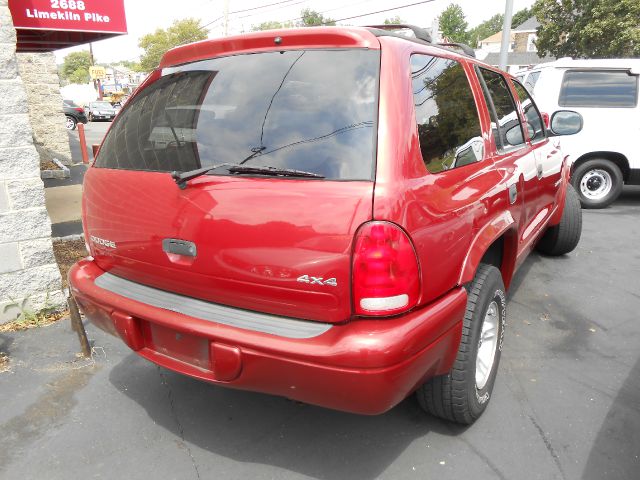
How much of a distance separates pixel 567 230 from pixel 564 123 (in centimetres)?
112

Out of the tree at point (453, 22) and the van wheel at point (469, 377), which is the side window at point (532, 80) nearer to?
the van wheel at point (469, 377)

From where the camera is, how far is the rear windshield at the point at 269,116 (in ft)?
6.14

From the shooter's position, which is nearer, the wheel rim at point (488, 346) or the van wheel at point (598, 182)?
the wheel rim at point (488, 346)

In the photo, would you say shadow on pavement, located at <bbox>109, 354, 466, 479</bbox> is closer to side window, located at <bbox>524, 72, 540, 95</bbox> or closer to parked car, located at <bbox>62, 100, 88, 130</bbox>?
side window, located at <bbox>524, 72, 540, 95</bbox>

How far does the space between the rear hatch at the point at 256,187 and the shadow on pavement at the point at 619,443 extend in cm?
146

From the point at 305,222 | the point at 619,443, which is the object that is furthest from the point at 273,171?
the point at 619,443

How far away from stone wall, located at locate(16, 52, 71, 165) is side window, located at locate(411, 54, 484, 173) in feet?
34.2

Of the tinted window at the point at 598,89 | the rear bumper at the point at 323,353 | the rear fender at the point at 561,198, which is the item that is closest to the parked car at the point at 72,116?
the tinted window at the point at 598,89

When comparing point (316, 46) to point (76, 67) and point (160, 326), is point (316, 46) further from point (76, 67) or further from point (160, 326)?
point (76, 67)

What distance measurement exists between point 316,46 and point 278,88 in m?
0.23

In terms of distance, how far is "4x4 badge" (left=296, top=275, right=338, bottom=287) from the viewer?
1.75 m

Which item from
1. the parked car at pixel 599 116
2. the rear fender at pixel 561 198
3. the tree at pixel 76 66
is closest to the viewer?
the rear fender at pixel 561 198

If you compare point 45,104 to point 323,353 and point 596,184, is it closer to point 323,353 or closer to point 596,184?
point 596,184

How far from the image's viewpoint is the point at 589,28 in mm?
21594
